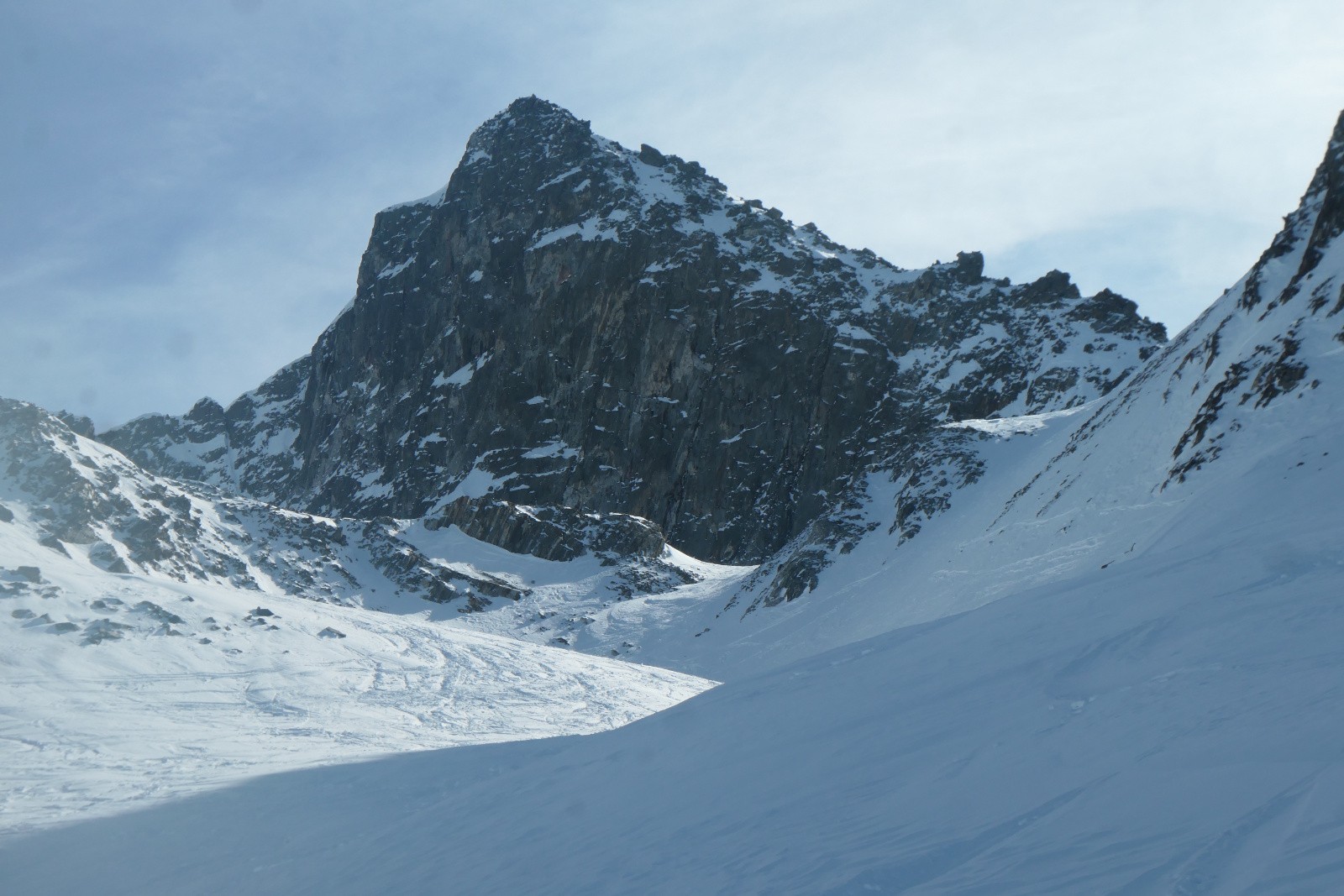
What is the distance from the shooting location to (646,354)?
115000 mm

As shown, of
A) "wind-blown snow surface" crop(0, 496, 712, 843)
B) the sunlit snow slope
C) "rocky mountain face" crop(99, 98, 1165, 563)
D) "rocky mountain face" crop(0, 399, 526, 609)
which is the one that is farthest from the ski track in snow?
"rocky mountain face" crop(99, 98, 1165, 563)

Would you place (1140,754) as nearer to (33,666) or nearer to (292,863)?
(292,863)

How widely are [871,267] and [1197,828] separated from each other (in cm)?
11827

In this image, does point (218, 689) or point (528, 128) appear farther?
point (528, 128)

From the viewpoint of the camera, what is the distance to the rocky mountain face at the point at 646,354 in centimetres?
9781

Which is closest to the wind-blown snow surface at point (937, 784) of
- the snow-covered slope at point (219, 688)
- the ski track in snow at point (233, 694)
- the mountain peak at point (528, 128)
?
the ski track in snow at point (233, 694)

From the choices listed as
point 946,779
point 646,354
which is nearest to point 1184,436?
point 946,779

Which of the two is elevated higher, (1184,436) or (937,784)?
(1184,436)

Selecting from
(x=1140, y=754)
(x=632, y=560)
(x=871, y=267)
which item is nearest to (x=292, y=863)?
(x=1140, y=754)

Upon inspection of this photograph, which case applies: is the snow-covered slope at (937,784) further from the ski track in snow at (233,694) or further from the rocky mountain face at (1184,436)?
the rocky mountain face at (1184,436)

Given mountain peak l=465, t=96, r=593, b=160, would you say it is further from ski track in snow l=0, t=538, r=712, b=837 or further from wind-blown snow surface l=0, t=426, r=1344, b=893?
wind-blown snow surface l=0, t=426, r=1344, b=893

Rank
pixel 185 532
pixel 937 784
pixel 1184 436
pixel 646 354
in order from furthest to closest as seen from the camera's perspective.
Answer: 1. pixel 646 354
2. pixel 185 532
3. pixel 1184 436
4. pixel 937 784

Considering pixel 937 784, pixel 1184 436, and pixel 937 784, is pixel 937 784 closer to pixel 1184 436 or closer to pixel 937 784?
pixel 937 784

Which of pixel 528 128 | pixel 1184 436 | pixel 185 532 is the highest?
pixel 528 128
